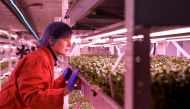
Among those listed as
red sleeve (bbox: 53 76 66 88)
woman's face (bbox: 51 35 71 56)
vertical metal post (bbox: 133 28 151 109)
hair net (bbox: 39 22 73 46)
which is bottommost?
red sleeve (bbox: 53 76 66 88)

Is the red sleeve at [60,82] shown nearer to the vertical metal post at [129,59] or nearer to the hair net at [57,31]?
the hair net at [57,31]

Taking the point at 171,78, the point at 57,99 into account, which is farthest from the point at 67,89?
the point at 171,78

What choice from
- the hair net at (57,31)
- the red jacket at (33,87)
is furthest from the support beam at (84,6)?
the red jacket at (33,87)

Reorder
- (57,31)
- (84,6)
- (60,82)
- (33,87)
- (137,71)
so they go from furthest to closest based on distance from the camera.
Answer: (60,82), (57,31), (33,87), (84,6), (137,71)

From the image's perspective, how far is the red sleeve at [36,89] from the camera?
223cm

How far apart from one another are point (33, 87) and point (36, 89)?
3 cm

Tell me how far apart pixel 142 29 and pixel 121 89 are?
15.1 inches

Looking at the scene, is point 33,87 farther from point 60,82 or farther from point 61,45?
point 60,82

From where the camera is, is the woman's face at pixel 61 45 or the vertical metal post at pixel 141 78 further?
the woman's face at pixel 61 45

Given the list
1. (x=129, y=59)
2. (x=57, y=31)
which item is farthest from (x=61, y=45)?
(x=129, y=59)

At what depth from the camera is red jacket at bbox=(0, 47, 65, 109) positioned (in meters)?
2.23

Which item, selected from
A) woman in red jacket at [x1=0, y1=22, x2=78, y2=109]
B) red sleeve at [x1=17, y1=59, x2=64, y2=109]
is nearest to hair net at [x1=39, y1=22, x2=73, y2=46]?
woman in red jacket at [x1=0, y1=22, x2=78, y2=109]

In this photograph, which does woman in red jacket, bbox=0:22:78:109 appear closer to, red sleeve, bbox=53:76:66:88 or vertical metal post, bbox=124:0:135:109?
red sleeve, bbox=53:76:66:88

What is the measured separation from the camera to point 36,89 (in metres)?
2.22
